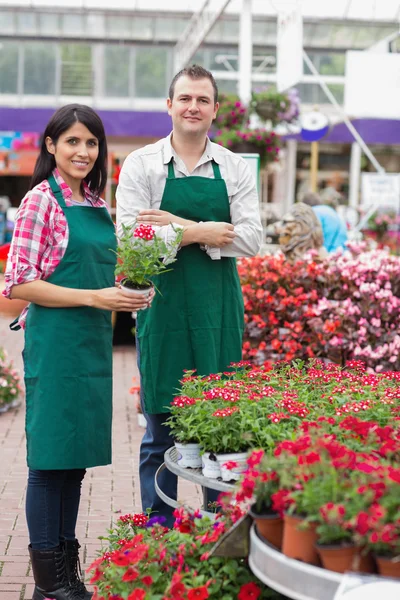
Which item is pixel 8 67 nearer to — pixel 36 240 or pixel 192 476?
pixel 36 240

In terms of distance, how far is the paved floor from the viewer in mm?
4078

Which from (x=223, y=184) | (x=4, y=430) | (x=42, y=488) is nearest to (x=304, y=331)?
(x=4, y=430)

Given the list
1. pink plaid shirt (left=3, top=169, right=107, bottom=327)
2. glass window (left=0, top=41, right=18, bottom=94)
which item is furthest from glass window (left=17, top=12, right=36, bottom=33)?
pink plaid shirt (left=3, top=169, right=107, bottom=327)

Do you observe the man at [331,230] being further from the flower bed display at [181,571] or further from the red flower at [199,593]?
the red flower at [199,593]

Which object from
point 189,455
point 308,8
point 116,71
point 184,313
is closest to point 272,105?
point 184,313

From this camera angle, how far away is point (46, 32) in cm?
2400

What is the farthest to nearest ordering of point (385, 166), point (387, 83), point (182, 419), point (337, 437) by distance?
point (385, 166) < point (387, 83) < point (182, 419) < point (337, 437)

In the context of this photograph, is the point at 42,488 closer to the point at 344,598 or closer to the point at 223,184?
the point at 223,184

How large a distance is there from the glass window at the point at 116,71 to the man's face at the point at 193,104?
2109 centimetres

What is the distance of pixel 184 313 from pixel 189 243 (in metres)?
0.29

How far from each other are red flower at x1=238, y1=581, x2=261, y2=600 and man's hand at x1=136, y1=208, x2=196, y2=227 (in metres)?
1.53

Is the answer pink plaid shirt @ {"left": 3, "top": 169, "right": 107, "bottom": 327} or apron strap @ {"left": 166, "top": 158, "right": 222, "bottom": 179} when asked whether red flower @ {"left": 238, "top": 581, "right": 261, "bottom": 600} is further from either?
apron strap @ {"left": 166, "top": 158, "right": 222, "bottom": 179}

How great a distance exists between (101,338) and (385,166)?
23.6 metres

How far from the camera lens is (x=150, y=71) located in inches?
957
